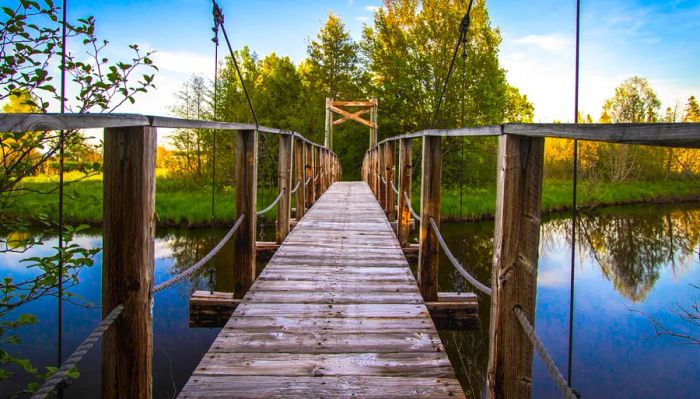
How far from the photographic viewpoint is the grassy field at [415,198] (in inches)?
481

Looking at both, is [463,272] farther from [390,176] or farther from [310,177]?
[310,177]

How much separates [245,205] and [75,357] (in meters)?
1.81

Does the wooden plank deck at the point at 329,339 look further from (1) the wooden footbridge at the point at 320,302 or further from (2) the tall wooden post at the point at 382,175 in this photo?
(2) the tall wooden post at the point at 382,175

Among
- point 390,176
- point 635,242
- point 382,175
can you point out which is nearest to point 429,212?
point 390,176

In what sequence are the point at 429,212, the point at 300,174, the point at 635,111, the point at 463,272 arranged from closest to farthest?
the point at 463,272 → the point at 429,212 → the point at 300,174 → the point at 635,111

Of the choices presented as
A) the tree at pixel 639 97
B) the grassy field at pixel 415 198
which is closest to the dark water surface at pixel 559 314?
the grassy field at pixel 415 198

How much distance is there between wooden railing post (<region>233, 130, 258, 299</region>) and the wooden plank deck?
15 cm

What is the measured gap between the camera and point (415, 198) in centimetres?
1630

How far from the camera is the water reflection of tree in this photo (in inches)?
387

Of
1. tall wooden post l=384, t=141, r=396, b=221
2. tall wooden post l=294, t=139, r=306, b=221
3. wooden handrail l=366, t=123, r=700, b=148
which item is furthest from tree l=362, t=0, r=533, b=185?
wooden handrail l=366, t=123, r=700, b=148

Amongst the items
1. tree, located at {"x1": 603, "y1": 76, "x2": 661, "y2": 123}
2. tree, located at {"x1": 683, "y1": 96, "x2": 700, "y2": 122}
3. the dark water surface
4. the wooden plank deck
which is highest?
tree, located at {"x1": 603, "y1": 76, "x2": 661, "y2": 123}

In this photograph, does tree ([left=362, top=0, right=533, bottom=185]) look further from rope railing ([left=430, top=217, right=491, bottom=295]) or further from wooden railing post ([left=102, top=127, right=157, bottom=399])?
wooden railing post ([left=102, top=127, right=157, bottom=399])

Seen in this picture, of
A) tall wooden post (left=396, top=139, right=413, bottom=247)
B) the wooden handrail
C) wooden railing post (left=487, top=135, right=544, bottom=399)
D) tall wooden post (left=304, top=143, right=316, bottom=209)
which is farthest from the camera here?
tall wooden post (left=304, top=143, right=316, bottom=209)

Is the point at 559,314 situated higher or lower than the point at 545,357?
lower
